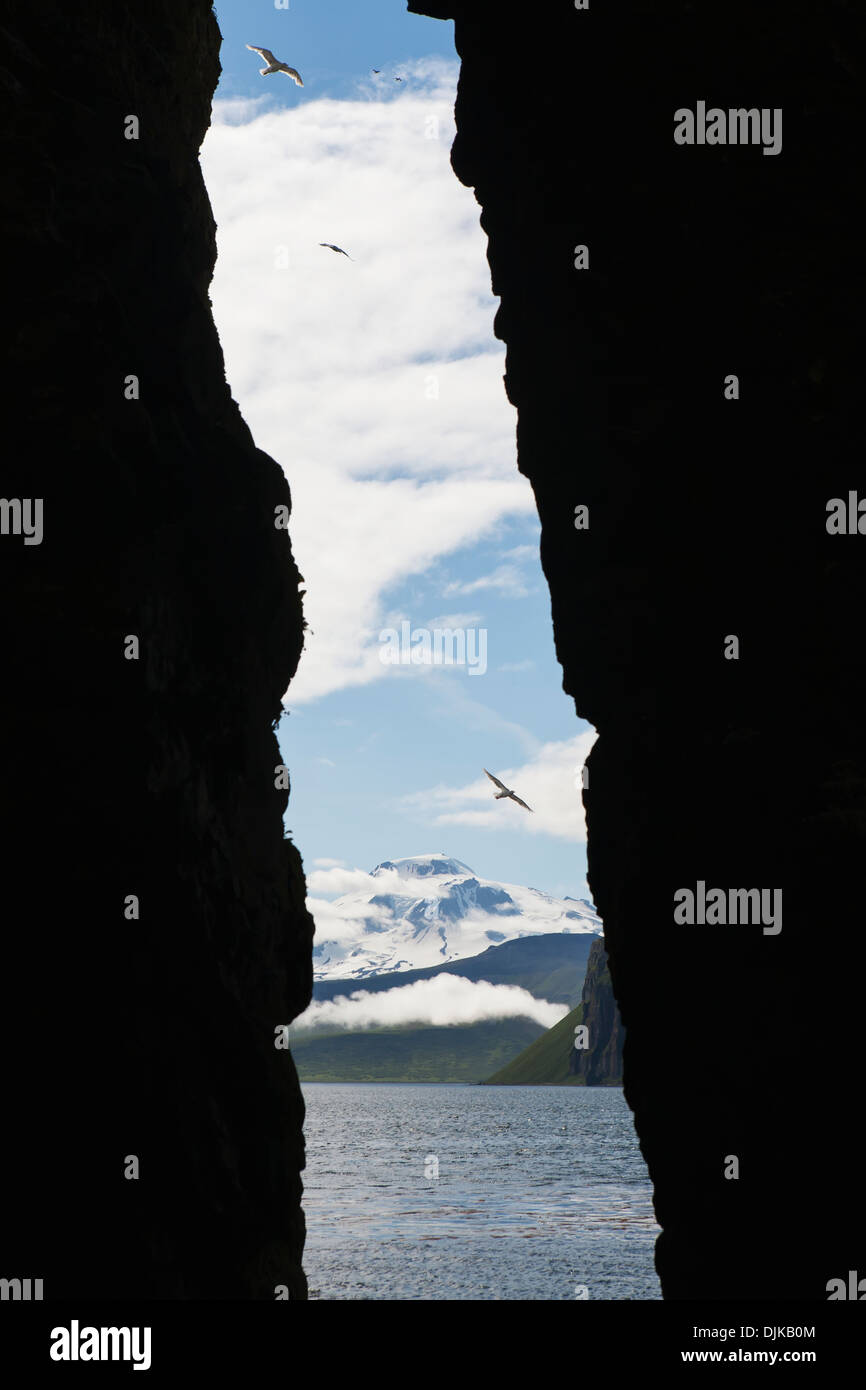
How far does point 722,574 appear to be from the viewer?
15.5 m

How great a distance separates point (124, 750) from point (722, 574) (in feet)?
30.0

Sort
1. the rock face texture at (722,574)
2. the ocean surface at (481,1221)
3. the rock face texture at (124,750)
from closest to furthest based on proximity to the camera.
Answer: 1. the rock face texture at (722,574)
2. the rock face texture at (124,750)
3. the ocean surface at (481,1221)

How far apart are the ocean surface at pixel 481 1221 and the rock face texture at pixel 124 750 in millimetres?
26193

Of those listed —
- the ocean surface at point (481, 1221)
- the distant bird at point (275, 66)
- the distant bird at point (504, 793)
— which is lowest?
the ocean surface at point (481, 1221)

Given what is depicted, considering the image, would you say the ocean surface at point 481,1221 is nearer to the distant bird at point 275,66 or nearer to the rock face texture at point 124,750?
the rock face texture at point 124,750

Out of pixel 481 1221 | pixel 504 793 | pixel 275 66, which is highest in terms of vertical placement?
pixel 275 66

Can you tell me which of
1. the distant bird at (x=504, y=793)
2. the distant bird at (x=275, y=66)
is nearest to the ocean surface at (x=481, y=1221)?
the distant bird at (x=504, y=793)

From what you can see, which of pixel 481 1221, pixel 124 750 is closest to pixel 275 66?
pixel 124 750

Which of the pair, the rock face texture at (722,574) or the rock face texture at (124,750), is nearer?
the rock face texture at (722,574)

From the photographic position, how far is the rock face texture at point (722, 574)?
44.7ft

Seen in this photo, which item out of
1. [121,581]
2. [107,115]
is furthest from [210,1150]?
[107,115]

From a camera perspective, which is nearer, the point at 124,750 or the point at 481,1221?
the point at 124,750

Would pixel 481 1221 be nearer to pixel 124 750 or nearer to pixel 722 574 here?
pixel 124 750

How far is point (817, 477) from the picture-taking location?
14445 millimetres
